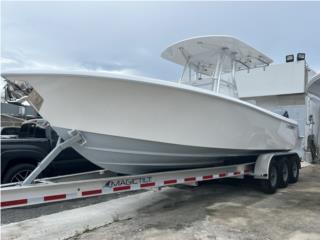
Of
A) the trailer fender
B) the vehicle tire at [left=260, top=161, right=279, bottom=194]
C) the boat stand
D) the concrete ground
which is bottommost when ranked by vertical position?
the concrete ground

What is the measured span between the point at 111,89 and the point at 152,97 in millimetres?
554

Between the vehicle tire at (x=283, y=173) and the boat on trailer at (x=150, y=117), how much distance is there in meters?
1.09

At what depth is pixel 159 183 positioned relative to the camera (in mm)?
4887

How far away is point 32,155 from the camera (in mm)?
5426

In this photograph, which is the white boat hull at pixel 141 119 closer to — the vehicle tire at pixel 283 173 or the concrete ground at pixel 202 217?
the concrete ground at pixel 202 217

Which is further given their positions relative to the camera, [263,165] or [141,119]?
[263,165]

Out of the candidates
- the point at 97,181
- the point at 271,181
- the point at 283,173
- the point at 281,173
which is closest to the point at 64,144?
the point at 97,181

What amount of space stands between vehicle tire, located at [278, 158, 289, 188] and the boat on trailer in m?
1.09

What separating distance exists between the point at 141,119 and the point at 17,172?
7.65 feet

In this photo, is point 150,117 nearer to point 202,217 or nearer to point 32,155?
point 202,217

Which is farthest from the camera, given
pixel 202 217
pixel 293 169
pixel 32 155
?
pixel 293 169

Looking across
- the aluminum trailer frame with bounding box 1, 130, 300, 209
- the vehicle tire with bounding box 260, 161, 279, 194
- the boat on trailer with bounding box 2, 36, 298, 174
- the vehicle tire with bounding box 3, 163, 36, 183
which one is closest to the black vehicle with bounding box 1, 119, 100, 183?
the vehicle tire with bounding box 3, 163, 36, 183

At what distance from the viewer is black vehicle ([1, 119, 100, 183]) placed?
5145 mm

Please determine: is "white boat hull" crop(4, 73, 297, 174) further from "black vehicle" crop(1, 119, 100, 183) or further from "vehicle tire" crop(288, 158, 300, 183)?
"vehicle tire" crop(288, 158, 300, 183)
